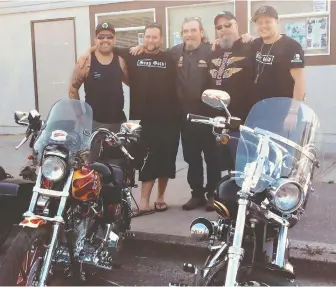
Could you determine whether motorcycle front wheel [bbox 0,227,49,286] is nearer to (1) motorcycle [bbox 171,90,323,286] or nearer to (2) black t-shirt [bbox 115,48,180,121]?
(1) motorcycle [bbox 171,90,323,286]

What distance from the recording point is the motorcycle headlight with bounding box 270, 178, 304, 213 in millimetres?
2434

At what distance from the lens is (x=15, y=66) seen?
9609 millimetres

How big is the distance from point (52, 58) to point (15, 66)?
82 centimetres

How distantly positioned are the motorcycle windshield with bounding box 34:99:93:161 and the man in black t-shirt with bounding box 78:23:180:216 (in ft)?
3.98

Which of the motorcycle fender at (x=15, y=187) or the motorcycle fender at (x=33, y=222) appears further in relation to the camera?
the motorcycle fender at (x=15, y=187)

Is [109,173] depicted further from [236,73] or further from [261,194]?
[236,73]

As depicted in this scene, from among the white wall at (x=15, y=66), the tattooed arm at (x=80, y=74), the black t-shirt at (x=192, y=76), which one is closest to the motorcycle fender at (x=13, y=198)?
the tattooed arm at (x=80, y=74)

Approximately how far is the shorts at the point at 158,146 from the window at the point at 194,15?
12.3 feet

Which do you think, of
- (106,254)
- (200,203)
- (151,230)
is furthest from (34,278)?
(200,203)

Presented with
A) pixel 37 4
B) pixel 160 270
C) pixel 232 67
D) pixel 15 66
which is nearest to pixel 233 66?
pixel 232 67

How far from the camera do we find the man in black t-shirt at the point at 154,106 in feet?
15.0

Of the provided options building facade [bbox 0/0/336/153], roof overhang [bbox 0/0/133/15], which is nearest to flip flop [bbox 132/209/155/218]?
building facade [bbox 0/0/336/153]

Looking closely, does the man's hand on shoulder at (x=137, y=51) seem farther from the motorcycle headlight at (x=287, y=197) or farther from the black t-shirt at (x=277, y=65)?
the motorcycle headlight at (x=287, y=197)

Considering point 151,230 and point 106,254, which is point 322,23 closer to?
point 151,230
